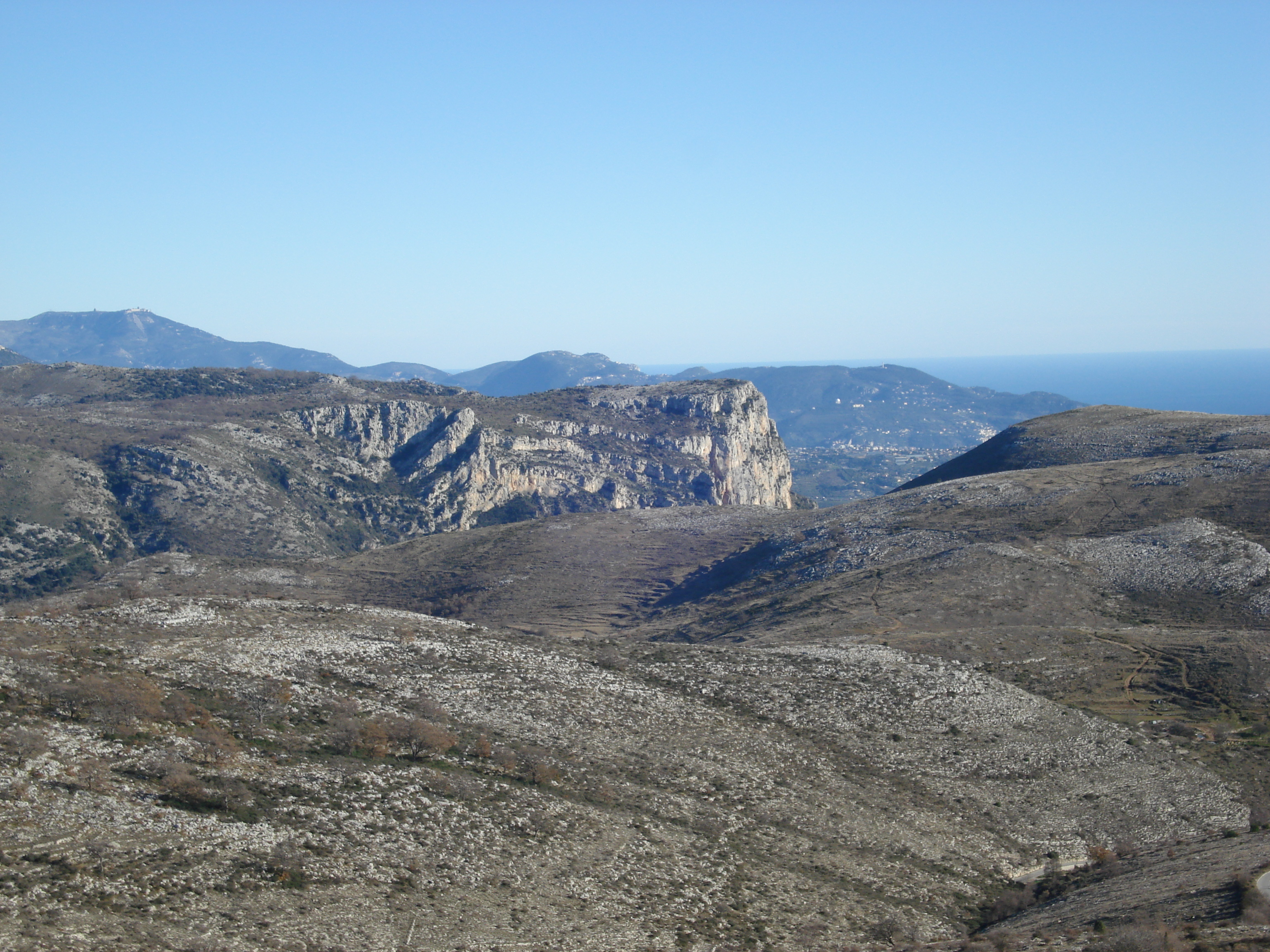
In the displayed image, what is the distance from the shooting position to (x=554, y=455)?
6949 inches

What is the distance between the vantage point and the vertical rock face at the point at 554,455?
6511 inches

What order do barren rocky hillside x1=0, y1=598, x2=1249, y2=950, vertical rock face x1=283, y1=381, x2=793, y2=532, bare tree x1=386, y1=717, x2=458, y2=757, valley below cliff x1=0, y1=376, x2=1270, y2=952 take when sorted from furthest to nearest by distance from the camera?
vertical rock face x1=283, y1=381, x2=793, y2=532
bare tree x1=386, y1=717, x2=458, y2=757
valley below cliff x1=0, y1=376, x2=1270, y2=952
barren rocky hillside x1=0, y1=598, x2=1249, y2=950

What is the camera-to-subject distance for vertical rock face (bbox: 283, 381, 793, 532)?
16538 cm

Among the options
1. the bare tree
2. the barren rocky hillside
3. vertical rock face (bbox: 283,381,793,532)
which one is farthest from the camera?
vertical rock face (bbox: 283,381,793,532)

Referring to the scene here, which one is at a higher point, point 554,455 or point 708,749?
point 554,455

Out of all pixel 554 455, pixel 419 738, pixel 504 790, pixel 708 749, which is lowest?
pixel 708 749

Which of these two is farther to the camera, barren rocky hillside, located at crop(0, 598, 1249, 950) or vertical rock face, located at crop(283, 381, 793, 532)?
vertical rock face, located at crop(283, 381, 793, 532)

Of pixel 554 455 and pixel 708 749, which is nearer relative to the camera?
pixel 708 749

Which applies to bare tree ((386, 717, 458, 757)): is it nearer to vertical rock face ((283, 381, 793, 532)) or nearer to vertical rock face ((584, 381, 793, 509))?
vertical rock face ((283, 381, 793, 532))

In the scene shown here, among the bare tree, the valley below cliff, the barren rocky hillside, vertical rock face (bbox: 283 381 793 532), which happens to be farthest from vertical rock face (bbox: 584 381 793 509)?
the bare tree

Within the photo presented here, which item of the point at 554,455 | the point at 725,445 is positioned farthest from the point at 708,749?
the point at 725,445

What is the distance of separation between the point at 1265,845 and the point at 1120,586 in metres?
36.3

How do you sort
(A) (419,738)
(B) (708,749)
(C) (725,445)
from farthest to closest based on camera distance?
(C) (725,445), (B) (708,749), (A) (419,738)

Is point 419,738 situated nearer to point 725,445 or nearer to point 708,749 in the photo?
point 708,749
